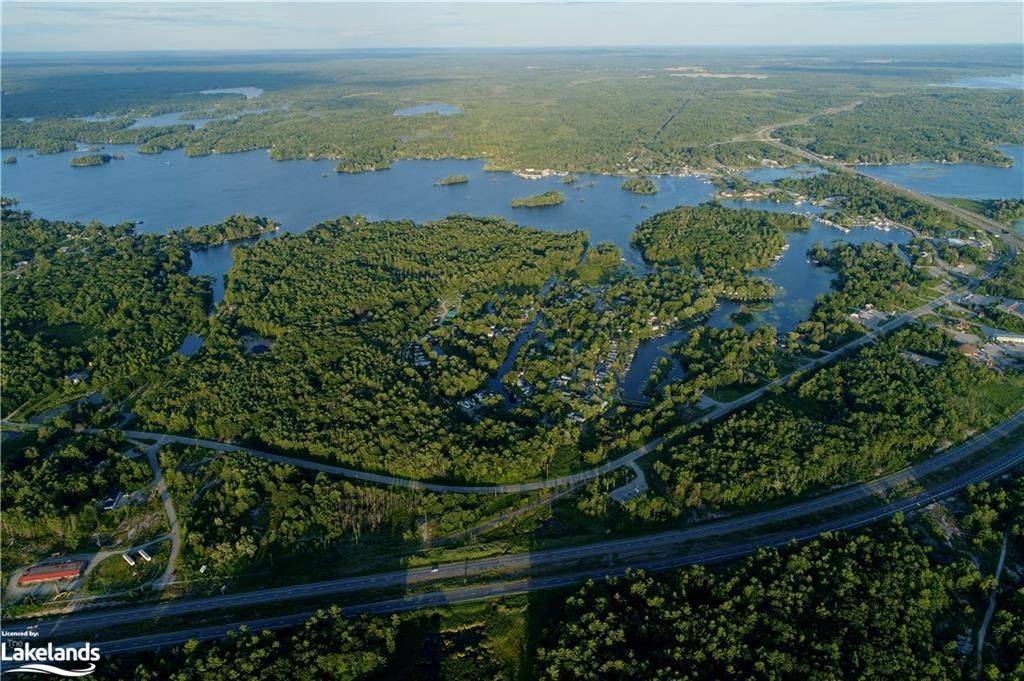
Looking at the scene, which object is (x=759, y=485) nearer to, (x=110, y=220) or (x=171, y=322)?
(x=171, y=322)

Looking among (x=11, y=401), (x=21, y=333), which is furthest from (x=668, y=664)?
(x=21, y=333)

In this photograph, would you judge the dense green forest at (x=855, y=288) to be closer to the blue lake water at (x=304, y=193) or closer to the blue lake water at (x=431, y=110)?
the blue lake water at (x=304, y=193)

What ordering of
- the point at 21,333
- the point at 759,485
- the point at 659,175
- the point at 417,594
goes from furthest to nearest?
1. the point at 659,175
2. the point at 21,333
3. the point at 759,485
4. the point at 417,594

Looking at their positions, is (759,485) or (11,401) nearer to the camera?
(759,485)

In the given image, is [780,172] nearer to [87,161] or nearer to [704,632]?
[704,632]

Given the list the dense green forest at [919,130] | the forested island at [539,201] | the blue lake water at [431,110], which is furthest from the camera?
A: the blue lake water at [431,110]

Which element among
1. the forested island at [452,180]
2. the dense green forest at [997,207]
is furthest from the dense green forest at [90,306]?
the dense green forest at [997,207]

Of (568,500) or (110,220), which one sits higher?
(110,220)
